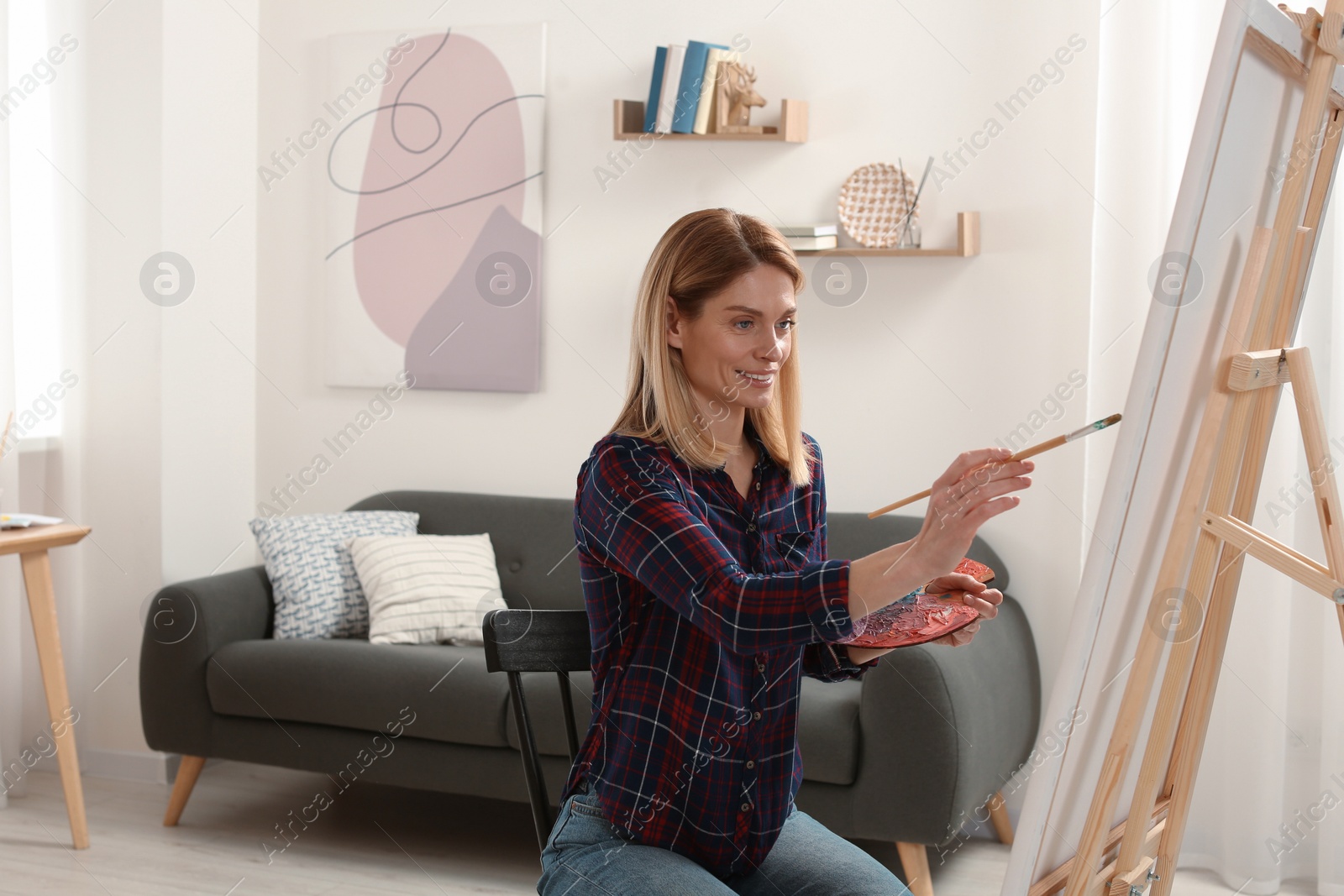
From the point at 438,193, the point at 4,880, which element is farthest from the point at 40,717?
the point at 438,193

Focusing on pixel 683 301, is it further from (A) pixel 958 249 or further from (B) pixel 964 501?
(A) pixel 958 249

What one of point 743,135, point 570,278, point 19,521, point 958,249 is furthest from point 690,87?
point 19,521

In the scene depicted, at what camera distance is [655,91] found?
10.8 feet

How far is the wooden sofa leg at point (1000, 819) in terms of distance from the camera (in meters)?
2.90

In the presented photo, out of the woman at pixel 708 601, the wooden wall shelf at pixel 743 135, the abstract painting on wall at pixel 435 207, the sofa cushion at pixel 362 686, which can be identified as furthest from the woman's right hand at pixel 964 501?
the abstract painting on wall at pixel 435 207

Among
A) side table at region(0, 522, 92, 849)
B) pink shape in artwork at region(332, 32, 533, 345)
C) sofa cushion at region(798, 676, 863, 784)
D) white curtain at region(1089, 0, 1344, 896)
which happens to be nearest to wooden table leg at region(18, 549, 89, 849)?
side table at region(0, 522, 92, 849)

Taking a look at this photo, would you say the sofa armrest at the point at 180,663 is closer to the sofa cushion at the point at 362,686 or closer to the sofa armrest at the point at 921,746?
the sofa cushion at the point at 362,686

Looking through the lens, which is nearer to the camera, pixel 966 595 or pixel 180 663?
pixel 966 595

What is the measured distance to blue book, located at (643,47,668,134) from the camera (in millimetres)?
3271

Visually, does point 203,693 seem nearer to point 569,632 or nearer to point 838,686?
point 838,686

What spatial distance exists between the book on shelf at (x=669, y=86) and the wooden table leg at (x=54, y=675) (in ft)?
6.40

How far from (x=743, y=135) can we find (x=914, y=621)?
2.13 metres

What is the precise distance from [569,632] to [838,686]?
4.20 feet

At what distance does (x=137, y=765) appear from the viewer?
3.49 m
